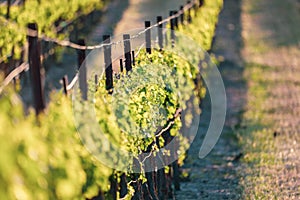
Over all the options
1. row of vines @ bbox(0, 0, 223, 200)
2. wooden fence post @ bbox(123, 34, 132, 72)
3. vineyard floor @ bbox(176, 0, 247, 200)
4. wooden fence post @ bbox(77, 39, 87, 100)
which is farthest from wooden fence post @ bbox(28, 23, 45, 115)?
vineyard floor @ bbox(176, 0, 247, 200)

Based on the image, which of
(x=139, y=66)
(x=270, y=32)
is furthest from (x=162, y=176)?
(x=270, y=32)

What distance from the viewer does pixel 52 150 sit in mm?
3635

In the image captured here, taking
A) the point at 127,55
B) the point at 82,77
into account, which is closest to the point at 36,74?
the point at 82,77

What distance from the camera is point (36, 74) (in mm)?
4332

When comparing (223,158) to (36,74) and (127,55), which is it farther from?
(36,74)

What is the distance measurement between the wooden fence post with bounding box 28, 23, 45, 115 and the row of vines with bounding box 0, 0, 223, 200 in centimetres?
8

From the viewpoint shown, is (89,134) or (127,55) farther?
(127,55)

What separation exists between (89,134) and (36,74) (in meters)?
0.41

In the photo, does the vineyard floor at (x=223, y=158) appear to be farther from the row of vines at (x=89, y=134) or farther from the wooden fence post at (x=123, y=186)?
the wooden fence post at (x=123, y=186)

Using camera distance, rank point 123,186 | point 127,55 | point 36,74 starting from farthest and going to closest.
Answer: point 127,55, point 123,186, point 36,74

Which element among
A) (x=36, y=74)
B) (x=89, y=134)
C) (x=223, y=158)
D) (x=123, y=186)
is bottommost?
(x=123, y=186)

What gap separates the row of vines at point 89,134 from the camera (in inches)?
124

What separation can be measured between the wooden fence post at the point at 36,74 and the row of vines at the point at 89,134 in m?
0.08

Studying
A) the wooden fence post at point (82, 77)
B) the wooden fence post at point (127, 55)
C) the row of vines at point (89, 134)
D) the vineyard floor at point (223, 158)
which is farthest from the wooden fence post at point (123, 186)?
the vineyard floor at point (223, 158)
